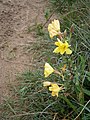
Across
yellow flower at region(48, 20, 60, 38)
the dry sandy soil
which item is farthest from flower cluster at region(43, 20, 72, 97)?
the dry sandy soil

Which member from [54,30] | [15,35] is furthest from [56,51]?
[15,35]

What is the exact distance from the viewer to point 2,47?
2633 mm

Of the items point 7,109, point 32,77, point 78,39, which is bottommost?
point 7,109

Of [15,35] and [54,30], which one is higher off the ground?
[54,30]

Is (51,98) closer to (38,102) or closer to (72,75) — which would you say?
(38,102)

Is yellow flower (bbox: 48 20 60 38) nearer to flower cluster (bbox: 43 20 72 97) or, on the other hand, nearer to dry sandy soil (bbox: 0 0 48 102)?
flower cluster (bbox: 43 20 72 97)

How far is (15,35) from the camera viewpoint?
276 cm

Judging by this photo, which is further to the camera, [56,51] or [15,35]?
[15,35]

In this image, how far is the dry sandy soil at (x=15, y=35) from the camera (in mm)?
2420

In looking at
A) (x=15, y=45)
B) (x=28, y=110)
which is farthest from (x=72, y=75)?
(x=15, y=45)

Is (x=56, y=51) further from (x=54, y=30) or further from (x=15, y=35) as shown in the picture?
(x=15, y=35)

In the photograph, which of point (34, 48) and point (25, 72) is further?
point (34, 48)

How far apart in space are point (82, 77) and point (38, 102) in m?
0.35

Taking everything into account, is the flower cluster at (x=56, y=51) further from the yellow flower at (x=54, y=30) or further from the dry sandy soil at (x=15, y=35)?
the dry sandy soil at (x=15, y=35)
